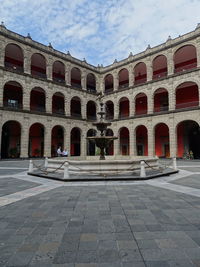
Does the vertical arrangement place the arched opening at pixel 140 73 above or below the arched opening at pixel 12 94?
above

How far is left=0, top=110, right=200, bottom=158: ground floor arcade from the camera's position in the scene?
21422 millimetres

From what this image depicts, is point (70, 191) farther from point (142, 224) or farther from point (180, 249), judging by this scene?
point (180, 249)

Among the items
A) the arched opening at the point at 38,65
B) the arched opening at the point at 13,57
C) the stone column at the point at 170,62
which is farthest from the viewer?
the arched opening at the point at 38,65

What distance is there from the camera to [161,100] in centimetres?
2594

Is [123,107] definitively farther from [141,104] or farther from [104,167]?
[104,167]

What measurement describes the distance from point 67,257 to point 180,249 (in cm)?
160

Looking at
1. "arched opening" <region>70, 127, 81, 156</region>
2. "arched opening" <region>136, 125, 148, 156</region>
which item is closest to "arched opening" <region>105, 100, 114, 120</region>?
"arched opening" <region>136, 125, 148, 156</region>

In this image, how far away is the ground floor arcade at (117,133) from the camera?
2142cm

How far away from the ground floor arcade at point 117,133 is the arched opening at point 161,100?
262 cm

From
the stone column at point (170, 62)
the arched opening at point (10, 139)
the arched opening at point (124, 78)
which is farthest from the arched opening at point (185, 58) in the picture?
the arched opening at point (10, 139)

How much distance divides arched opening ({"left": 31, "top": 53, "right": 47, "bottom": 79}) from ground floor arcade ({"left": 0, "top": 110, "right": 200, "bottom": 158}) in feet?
22.8

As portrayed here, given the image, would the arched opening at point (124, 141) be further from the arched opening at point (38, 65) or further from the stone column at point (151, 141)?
the arched opening at point (38, 65)

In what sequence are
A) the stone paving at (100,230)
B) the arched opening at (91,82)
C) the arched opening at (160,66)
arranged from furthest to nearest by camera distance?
the arched opening at (91,82), the arched opening at (160,66), the stone paving at (100,230)

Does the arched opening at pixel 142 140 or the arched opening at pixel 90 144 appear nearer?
the arched opening at pixel 142 140
